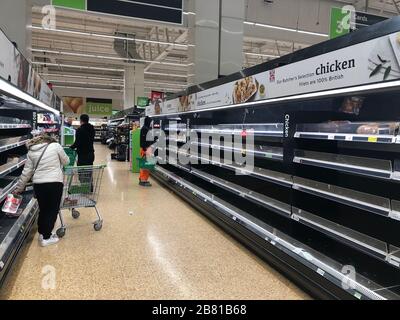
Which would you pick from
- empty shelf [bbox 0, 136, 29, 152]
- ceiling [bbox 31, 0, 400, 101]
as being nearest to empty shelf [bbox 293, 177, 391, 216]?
empty shelf [bbox 0, 136, 29, 152]

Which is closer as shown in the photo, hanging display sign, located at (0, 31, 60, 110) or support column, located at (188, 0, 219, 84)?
hanging display sign, located at (0, 31, 60, 110)

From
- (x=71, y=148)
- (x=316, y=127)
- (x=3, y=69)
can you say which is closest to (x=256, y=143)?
(x=316, y=127)

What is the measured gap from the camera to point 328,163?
323 centimetres

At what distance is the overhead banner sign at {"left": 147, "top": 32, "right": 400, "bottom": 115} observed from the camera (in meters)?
2.30

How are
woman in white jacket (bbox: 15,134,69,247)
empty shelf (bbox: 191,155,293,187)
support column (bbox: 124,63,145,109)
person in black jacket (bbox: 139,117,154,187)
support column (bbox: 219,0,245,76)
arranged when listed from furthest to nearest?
support column (bbox: 124,63,145,109), person in black jacket (bbox: 139,117,154,187), support column (bbox: 219,0,245,76), woman in white jacket (bbox: 15,134,69,247), empty shelf (bbox: 191,155,293,187)

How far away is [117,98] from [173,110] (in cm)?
2249

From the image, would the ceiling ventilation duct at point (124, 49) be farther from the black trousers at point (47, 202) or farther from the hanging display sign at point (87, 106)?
the hanging display sign at point (87, 106)

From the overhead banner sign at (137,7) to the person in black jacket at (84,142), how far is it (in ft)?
6.92

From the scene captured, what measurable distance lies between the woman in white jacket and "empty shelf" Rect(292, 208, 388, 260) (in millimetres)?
2791

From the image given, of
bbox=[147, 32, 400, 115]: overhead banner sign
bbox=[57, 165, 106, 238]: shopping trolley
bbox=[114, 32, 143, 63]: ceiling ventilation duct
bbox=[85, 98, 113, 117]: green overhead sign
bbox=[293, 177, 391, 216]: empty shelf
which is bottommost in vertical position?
bbox=[57, 165, 106, 238]: shopping trolley

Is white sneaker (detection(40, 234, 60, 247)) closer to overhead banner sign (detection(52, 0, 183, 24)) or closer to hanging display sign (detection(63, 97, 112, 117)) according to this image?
overhead banner sign (detection(52, 0, 183, 24))

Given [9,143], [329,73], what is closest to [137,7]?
[9,143]

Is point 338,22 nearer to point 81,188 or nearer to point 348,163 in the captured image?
point 348,163
